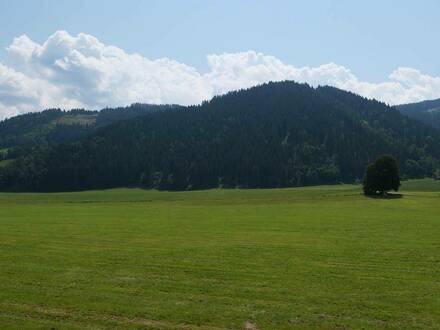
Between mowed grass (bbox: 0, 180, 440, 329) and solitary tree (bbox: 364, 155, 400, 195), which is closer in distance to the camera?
mowed grass (bbox: 0, 180, 440, 329)

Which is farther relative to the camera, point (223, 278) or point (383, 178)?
point (383, 178)

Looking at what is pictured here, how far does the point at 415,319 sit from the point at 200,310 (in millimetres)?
8955

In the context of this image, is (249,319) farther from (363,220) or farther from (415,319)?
(363,220)

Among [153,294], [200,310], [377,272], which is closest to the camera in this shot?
[200,310]

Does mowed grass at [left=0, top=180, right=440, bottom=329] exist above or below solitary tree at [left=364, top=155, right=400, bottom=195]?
below

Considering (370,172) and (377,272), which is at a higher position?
(370,172)

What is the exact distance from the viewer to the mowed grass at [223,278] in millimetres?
19547

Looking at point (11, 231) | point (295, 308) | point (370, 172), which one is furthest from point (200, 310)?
point (370, 172)

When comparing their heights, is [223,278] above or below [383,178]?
below

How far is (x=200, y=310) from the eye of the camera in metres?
20.4

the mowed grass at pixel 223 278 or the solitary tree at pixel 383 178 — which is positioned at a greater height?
the solitary tree at pixel 383 178

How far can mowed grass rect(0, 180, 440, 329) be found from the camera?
64.1ft

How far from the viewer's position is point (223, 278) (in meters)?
26.3

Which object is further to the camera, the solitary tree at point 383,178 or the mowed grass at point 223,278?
the solitary tree at point 383,178
